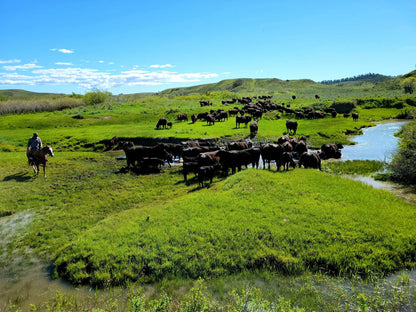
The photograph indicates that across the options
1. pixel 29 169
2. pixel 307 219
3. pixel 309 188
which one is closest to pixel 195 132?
pixel 29 169

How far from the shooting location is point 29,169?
1950cm

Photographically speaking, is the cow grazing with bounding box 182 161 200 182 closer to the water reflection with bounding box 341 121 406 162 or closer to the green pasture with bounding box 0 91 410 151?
the green pasture with bounding box 0 91 410 151

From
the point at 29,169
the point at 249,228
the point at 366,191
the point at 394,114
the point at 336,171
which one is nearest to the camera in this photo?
the point at 249,228

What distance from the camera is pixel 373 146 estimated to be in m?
26.0

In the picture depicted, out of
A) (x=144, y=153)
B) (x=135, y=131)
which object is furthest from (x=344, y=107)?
(x=144, y=153)

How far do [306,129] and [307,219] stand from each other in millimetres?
25938

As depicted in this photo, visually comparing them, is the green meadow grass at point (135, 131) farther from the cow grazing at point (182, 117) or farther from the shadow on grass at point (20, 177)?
the shadow on grass at point (20, 177)

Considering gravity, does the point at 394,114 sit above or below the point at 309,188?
above

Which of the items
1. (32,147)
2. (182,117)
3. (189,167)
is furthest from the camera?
(182,117)

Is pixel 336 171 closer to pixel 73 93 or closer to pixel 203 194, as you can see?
pixel 203 194

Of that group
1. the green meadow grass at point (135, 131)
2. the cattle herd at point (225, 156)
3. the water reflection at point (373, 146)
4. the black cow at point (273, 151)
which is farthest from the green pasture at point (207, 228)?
the green meadow grass at point (135, 131)

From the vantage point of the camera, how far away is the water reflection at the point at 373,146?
22167mm

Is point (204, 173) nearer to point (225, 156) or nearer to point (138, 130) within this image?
point (225, 156)

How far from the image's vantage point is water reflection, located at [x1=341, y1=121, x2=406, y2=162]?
72.7 ft
